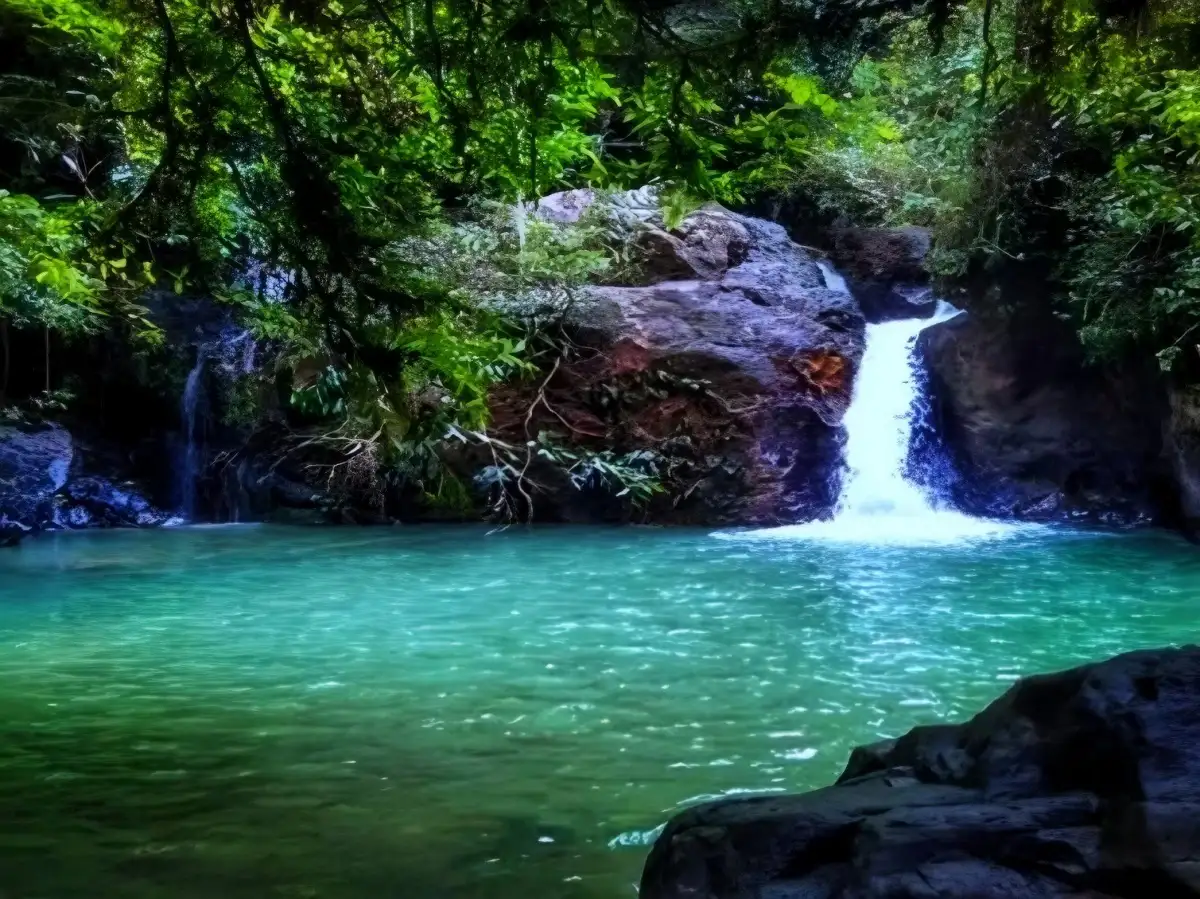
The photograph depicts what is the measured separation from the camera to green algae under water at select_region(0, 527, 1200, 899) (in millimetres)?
3943

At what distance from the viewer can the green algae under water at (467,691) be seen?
3.94 meters

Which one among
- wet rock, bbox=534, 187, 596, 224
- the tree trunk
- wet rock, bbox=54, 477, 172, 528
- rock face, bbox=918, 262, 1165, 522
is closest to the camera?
rock face, bbox=918, 262, 1165, 522

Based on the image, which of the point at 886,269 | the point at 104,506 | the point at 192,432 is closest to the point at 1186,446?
the point at 886,269

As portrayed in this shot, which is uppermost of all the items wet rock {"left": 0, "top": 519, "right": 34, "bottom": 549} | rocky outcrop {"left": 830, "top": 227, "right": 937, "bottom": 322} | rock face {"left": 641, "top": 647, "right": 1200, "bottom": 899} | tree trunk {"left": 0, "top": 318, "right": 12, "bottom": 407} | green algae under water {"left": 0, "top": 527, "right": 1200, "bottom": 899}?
rocky outcrop {"left": 830, "top": 227, "right": 937, "bottom": 322}

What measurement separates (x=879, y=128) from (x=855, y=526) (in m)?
7.05

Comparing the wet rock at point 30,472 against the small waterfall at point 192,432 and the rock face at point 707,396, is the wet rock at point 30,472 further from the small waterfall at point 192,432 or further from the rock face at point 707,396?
the rock face at point 707,396

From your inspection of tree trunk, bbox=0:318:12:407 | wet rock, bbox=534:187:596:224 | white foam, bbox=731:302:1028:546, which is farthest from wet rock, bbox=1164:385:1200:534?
tree trunk, bbox=0:318:12:407

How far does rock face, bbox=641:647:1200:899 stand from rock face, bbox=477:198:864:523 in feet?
39.1

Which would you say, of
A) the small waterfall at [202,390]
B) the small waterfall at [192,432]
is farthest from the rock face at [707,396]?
the small waterfall at [192,432]

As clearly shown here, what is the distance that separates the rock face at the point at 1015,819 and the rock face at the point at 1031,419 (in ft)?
42.5

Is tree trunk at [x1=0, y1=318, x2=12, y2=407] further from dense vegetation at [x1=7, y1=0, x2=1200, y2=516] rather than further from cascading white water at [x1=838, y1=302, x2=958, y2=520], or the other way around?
cascading white water at [x1=838, y1=302, x2=958, y2=520]

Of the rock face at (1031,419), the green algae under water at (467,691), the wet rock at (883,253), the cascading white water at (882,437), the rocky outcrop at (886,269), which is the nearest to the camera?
the green algae under water at (467,691)

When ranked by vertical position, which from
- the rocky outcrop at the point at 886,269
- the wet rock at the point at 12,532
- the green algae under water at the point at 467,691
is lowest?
the green algae under water at the point at 467,691

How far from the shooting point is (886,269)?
19.3 meters
